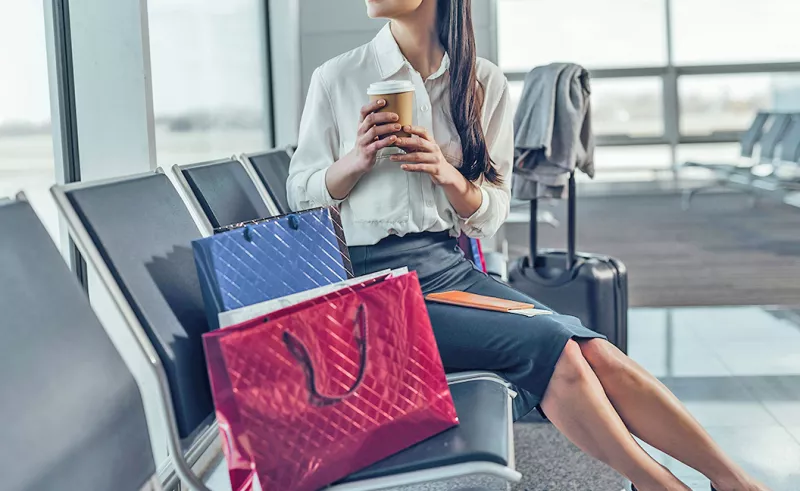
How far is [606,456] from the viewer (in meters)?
1.49

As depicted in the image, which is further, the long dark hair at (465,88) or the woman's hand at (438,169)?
the long dark hair at (465,88)

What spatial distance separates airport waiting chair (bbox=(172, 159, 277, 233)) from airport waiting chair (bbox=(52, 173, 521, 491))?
19cm

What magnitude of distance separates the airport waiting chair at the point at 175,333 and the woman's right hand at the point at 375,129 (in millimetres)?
379

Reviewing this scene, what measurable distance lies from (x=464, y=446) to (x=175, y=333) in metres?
0.44

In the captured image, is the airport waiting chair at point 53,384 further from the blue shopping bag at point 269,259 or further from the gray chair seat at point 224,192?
the gray chair seat at point 224,192

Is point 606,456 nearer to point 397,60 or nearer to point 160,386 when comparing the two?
point 160,386

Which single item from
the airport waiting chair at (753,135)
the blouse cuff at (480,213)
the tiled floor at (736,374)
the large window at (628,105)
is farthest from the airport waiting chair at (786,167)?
the blouse cuff at (480,213)

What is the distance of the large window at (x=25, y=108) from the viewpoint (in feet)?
5.68

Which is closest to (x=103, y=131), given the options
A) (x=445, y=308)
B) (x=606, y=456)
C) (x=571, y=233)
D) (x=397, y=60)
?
(x=397, y=60)

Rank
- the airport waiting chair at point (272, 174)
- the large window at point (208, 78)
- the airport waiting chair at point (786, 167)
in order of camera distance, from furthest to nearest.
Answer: the airport waiting chair at point (786, 167), the large window at point (208, 78), the airport waiting chair at point (272, 174)

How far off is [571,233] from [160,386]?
2285 millimetres

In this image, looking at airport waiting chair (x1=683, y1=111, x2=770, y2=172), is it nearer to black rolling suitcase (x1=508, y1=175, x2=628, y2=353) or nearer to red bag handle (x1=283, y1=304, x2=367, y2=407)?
black rolling suitcase (x1=508, y1=175, x2=628, y2=353)

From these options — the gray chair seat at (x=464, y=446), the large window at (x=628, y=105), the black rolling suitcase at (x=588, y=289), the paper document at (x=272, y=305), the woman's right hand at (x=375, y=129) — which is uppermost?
the large window at (x=628, y=105)

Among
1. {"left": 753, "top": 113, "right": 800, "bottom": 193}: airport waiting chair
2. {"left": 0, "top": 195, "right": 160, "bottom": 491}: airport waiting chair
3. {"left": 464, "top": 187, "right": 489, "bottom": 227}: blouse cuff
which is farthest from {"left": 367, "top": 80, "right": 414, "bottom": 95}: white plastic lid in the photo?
{"left": 753, "top": 113, "right": 800, "bottom": 193}: airport waiting chair
